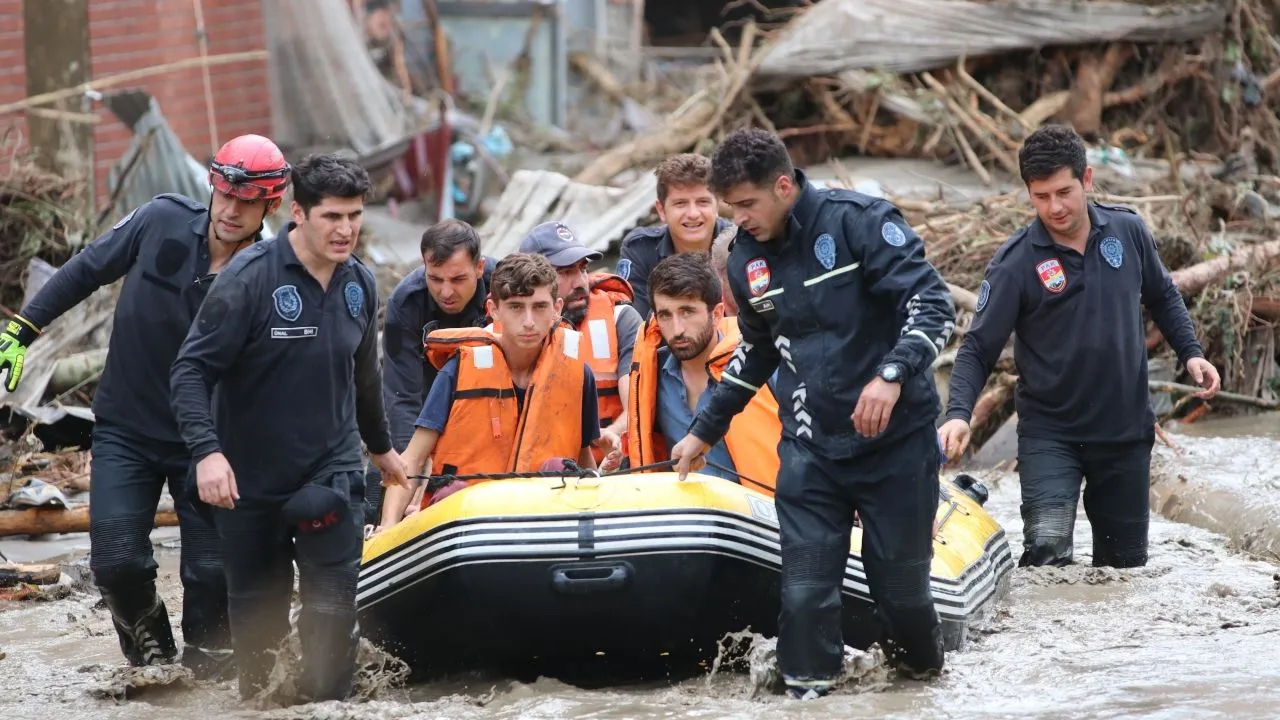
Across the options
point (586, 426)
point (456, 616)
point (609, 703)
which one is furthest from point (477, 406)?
point (609, 703)

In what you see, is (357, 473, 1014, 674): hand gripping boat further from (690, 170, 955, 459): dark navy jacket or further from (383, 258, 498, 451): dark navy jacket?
(383, 258, 498, 451): dark navy jacket

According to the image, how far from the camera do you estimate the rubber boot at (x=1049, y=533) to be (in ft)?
20.6

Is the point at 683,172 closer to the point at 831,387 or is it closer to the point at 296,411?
the point at 831,387

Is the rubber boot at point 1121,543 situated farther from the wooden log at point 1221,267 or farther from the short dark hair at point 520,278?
the wooden log at point 1221,267

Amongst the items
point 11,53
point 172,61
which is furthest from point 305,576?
point 172,61

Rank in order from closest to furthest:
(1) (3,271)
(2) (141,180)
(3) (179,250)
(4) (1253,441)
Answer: (3) (179,250) < (4) (1253,441) < (1) (3,271) < (2) (141,180)

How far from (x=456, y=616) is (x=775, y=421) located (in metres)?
1.32

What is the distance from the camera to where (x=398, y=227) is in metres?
13.3

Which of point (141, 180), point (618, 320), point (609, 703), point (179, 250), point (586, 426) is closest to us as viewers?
point (609, 703)

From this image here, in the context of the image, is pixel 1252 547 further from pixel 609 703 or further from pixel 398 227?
pixel 398 227

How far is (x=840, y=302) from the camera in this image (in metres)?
4.76

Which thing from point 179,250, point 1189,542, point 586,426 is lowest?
point 1189,542

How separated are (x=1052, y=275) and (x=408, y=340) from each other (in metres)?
2.46

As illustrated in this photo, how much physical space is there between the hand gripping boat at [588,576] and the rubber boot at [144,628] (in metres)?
0.78
